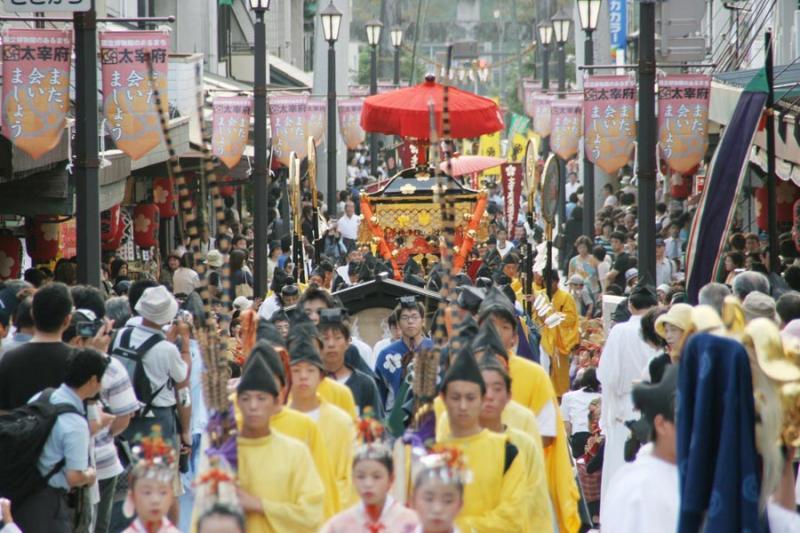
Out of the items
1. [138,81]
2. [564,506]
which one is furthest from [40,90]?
[564,506]

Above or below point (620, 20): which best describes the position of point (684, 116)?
below

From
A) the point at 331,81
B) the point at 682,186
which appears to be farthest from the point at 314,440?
the point at 331,81

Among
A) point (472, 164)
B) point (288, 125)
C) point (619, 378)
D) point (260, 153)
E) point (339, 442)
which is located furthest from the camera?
point (288, 125)

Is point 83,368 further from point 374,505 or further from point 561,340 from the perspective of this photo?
point 561,340

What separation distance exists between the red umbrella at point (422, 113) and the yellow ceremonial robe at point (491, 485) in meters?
13.1

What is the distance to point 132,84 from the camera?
14266 mm

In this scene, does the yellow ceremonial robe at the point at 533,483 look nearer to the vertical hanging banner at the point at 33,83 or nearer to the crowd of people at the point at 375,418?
the crowd of people at the point at 375,418

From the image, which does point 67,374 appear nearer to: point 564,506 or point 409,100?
point 564,506

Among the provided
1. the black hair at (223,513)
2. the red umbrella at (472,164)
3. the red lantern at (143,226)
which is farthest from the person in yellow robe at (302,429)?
the red lantern at (143,226)

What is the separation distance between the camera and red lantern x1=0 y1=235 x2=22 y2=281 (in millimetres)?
17203

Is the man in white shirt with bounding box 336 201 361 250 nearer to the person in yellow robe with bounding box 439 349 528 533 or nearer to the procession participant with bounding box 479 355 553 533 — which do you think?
the procession participant with bounding box 479 355 553 533

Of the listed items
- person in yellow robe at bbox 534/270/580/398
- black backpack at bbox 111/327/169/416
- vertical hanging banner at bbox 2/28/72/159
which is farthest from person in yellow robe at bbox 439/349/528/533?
person in yellow robe at bbox 534/270/580/398

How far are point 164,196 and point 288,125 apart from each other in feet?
8.12

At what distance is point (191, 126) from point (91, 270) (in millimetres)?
12203
